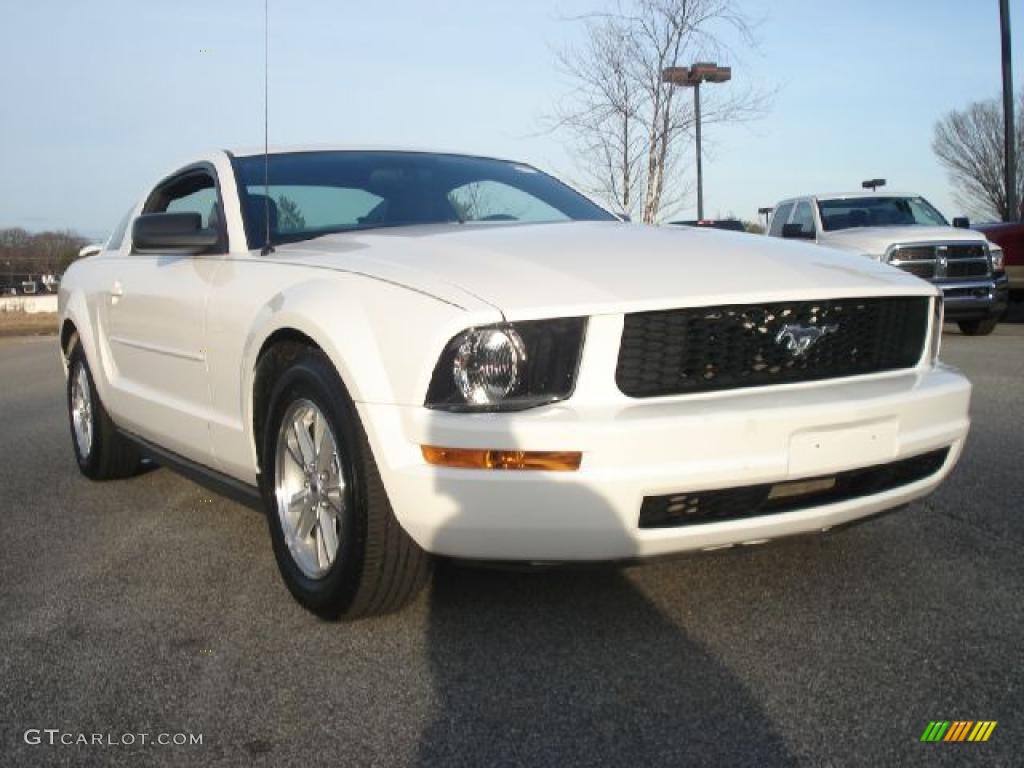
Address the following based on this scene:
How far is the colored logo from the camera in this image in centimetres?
241

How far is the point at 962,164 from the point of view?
4781 cm

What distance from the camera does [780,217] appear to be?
14758 millimetres

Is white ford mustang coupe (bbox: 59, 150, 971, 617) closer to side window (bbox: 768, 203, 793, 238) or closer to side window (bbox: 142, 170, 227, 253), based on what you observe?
side window (bbox: 142, 170, 227, 253)

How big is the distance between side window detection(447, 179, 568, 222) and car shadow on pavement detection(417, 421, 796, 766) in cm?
165

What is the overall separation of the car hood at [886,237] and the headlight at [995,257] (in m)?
0.24

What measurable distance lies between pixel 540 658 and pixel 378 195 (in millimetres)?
2210

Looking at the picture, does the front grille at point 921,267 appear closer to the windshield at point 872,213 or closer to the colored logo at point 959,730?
the windshield at point 872,213

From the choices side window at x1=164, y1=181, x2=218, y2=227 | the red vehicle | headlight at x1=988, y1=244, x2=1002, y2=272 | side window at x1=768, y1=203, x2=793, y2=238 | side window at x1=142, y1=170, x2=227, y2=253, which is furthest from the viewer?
the red vehicle

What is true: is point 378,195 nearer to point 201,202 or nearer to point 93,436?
point 201,202

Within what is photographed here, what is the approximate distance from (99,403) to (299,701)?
3.15 meters

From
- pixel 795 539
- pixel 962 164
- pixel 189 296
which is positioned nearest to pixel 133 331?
pixel 189 296

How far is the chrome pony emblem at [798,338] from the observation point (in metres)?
3.10

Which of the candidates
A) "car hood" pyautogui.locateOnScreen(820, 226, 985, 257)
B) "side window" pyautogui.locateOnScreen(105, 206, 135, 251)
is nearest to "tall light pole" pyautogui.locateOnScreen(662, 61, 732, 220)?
"car hood" pyautogui.locateOnScreen(820, 226, 985, 257)

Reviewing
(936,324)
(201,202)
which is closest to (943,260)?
(936,324)
